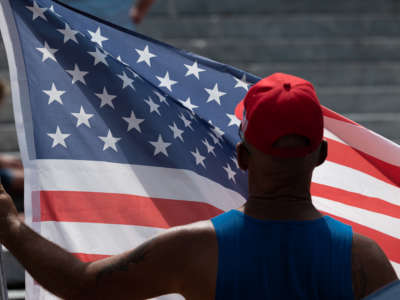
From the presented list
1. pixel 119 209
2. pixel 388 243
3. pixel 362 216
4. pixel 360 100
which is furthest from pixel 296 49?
pixel 119 209

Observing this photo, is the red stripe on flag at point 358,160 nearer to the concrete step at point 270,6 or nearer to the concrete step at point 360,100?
the concrete step at point 360,100

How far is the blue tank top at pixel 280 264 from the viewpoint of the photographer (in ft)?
5.87

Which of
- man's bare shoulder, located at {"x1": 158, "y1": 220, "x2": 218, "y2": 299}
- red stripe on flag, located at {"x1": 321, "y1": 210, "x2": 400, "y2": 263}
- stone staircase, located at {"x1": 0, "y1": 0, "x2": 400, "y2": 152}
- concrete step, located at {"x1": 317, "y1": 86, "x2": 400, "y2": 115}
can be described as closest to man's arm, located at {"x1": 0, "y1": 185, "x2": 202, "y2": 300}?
man's bare shoulder, located at {"x1": 158, "y1": 220, "x2": 218, "y2": 299}

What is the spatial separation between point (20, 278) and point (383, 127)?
3.63m

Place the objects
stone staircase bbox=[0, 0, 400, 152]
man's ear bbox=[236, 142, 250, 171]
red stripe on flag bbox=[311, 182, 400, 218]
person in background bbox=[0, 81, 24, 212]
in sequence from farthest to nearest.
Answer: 1. stone staircase bbox=[0, 0, 400, 152]
2. person in background bbox=[0, 81, 24, 212]
3. red stripe on flag bbox=[311, 182, 400, 218]
4. man's ear bbox=[236, 142, 250, 171]

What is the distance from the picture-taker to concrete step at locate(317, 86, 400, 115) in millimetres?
7109

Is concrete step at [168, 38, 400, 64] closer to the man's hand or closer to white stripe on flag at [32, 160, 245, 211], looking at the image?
white stripe on flag at [32, 160, 245, 211]

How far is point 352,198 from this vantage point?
292cm

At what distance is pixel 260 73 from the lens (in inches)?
286

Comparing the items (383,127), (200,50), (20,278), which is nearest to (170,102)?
(20,278)

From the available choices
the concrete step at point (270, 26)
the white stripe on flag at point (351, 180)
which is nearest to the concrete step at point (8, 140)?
the concrete step at point (270, 26)

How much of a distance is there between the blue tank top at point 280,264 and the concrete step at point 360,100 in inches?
211

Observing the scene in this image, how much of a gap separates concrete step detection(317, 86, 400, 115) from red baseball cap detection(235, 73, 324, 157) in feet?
17.3

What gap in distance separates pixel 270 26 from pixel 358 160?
5.75m
